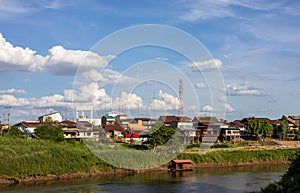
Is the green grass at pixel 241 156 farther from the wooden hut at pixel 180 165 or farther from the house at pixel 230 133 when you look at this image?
the house at pixel 230 133

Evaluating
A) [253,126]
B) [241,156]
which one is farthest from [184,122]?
[241,156]

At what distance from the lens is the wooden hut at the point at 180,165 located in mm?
21672

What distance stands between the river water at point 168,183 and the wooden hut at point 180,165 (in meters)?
0.92

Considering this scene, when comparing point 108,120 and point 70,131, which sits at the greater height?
point 108,120

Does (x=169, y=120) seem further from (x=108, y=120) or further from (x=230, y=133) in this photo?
(x=108, y=120)

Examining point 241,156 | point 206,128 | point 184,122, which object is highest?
point 184,122

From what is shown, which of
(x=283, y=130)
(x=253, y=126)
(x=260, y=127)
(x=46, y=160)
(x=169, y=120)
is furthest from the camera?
(x=169, y=120)

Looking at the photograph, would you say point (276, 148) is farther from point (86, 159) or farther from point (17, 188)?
point (17, 188)

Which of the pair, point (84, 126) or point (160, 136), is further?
point (84, 126)

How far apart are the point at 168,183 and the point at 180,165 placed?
504cm

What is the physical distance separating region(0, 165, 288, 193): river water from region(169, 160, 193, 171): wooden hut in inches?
36.1

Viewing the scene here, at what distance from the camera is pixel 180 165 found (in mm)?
21812

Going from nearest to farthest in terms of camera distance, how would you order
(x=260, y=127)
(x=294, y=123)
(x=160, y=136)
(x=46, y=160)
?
(x=46, y=160)
(x=160, y=136)
(x=260, y=127)
(x=294, y=123)

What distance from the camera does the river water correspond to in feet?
49.8
